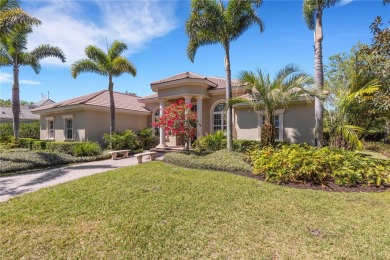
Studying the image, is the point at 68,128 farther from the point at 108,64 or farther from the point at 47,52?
the point at 108,64

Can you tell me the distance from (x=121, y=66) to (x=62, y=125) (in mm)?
8612

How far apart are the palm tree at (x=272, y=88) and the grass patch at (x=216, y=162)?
6.86ft

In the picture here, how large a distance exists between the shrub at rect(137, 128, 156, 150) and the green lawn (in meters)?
12.0

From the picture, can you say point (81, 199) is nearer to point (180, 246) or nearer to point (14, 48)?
point (180, 246)

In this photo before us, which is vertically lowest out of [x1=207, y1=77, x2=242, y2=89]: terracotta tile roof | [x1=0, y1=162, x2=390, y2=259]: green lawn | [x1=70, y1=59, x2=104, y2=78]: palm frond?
[x1=0, y1=162, x2=390, y2=259]: green lawn

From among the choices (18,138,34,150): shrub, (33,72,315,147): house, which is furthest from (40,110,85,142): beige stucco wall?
(18,138,34,150): shrub

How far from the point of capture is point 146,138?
62.1 ft

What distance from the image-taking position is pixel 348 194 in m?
6.41

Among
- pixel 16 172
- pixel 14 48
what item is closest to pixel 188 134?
pixel 16 172

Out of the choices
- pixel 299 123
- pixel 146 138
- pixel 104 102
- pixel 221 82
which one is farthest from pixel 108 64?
pixel 299 123

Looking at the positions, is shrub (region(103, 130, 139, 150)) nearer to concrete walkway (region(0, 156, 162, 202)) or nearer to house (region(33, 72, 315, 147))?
house (region(33, 72, 315, 147))

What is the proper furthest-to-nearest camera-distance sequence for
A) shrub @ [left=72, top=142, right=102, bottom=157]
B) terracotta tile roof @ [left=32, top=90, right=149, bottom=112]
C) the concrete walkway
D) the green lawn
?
1. terracotta tile roof @ [left=32, top=90, right=149, bottom=112]
2. shrub @ [left=72, top=142, right=102, bottom=157]
3. the concrete walkway
4. the green lawn

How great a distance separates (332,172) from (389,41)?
5.72m

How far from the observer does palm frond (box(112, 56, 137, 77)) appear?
642 inches
